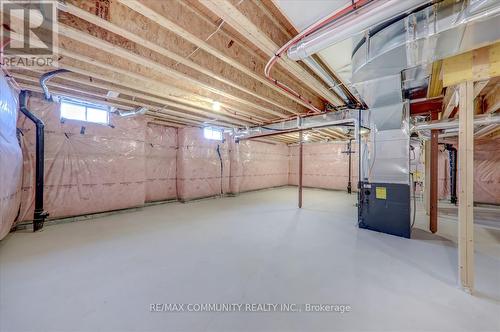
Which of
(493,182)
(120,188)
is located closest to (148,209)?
(120,188)

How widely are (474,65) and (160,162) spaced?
5.66 metres

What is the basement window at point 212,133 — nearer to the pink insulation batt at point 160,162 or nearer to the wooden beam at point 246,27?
the pink insulation batt at point 160,162

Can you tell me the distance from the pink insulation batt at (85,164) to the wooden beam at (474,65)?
5.10m

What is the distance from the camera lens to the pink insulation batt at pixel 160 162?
16.6 feet

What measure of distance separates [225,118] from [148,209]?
2.83 m

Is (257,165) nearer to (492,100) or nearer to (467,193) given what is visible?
(492,100)

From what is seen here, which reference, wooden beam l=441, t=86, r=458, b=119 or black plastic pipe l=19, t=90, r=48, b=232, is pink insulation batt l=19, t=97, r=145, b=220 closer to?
black plastic pipe l=19, t=90, r=48, b=232

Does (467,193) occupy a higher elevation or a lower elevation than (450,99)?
lower

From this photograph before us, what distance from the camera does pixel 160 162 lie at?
5266mm

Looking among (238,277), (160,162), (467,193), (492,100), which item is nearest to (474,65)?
(467,193)

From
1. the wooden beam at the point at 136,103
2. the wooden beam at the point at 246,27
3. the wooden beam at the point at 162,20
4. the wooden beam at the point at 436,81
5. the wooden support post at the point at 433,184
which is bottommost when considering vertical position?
the wooden support post at the point at 433,184

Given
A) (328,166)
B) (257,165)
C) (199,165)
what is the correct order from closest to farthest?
(199,165), (257,165), (328,166)

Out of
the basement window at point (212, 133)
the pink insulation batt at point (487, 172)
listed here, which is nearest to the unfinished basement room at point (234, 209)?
the basement window at point (212, 133)

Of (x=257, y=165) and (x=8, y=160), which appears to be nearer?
(x=8, y=160)
